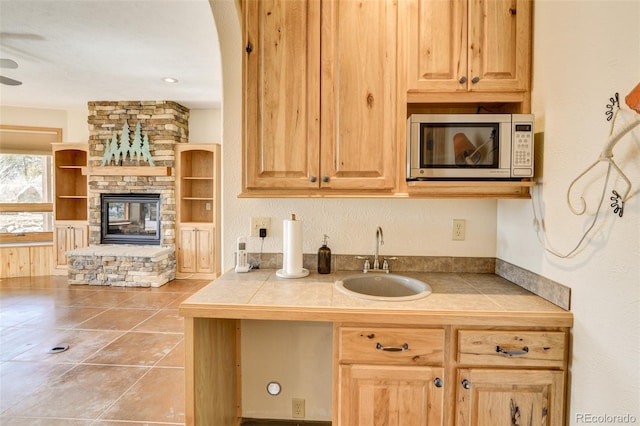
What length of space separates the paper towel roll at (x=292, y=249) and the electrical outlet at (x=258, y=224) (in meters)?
0.21

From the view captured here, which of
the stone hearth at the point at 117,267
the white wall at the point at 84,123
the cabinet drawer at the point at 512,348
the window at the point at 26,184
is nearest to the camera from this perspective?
the cabinet drawer at the point at 512,348

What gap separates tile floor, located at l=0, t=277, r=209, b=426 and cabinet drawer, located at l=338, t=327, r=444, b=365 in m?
1.40

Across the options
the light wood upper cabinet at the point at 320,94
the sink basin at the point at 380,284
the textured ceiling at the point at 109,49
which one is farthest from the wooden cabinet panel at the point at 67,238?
the sink basin at the point at 380,284

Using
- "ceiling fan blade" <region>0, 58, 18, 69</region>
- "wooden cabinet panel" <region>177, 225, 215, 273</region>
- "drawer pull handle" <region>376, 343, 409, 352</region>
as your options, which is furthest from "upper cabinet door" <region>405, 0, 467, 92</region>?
"wooden cabinet panel" <region>177, 225, 215, 273</region>

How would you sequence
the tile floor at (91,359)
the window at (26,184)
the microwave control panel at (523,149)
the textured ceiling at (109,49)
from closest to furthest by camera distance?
the microwave control panel at (523,149) → the tile floor at (91,359) → the textured ceiling at (109,49) → the window at (26,184)

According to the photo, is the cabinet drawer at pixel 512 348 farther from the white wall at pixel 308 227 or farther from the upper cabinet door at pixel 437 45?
the upper cabinet door at pixel 437 45

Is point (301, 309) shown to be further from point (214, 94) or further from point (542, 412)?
point (214, 94)

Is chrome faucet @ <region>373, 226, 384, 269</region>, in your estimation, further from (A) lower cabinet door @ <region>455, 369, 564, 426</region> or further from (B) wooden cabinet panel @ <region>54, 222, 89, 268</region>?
(B) wooden cabinet panel @ <region>54, 222, 89, 268</region>

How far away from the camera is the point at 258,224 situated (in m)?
1.92

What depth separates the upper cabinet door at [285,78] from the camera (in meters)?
1.59

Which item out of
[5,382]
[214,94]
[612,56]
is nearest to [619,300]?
[612,56]

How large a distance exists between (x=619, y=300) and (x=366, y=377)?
0.91m

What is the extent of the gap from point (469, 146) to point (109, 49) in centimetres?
366

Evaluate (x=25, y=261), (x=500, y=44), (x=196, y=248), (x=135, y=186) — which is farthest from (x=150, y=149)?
(x=500, y=44)
